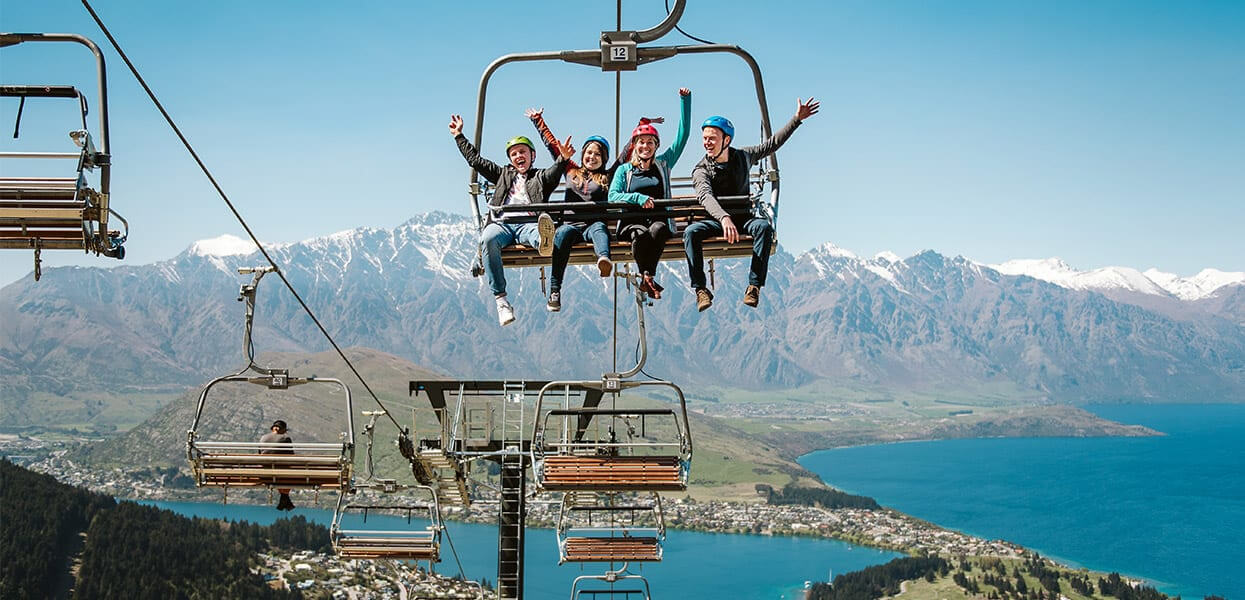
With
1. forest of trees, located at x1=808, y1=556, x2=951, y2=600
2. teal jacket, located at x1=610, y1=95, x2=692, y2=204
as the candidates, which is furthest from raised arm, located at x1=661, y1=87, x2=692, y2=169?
forest of trees, located at x1=808, y1=556, x2=951, y2=600

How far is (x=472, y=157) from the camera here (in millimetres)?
10914

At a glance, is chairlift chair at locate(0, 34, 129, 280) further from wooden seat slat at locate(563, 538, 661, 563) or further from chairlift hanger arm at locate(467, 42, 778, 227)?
wooden seat slat at locate(563, 538, 661, 563)

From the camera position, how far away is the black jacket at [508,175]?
10820 mm

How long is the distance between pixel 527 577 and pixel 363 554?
404 ft

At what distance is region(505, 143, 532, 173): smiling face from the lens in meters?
11.0

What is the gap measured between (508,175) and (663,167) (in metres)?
1.57

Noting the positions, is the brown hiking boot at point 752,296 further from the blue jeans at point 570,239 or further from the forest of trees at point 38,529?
the forest of trees at point 38,529

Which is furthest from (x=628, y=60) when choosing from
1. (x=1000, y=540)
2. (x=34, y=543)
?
(x=1000, y=540)

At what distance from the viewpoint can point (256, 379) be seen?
33.7ft

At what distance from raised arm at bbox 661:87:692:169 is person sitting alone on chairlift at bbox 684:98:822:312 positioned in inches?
21.0

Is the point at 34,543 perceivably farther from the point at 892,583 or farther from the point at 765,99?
the point at 765,99

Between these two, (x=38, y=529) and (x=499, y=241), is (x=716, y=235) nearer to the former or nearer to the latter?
(x=499, y=241)

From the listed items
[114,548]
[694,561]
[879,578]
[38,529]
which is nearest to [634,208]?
[114,548]

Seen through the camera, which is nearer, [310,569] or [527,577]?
[310,569]
